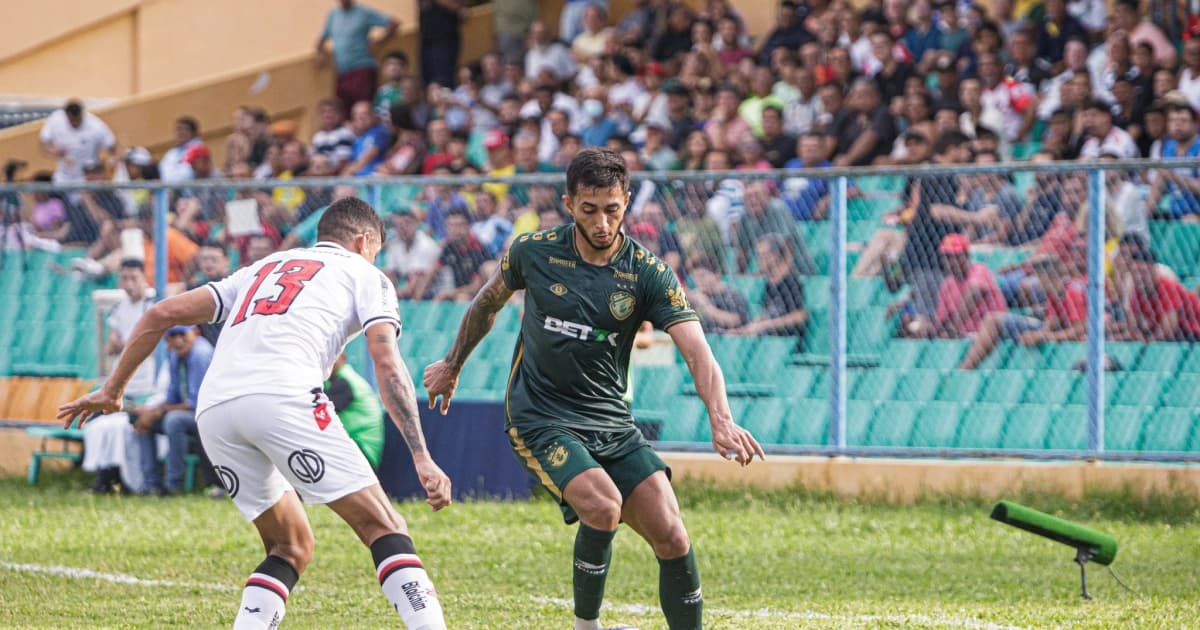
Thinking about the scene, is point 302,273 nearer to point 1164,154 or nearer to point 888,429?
point 888,429

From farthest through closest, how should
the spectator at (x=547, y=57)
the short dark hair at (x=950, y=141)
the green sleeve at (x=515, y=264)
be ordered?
the spectator at (x=547, y=57) < the short dark hair at (x=950, y=141) < the green sleeve at (x=515, y=264)

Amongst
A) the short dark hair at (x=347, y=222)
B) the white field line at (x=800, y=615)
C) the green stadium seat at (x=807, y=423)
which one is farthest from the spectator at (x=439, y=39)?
the short dark hair at (x=347, y=222)

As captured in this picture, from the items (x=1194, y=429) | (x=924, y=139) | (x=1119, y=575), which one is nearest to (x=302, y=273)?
(x=1119, y=575)

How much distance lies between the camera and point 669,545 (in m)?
6.50

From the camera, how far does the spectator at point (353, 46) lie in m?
19.7

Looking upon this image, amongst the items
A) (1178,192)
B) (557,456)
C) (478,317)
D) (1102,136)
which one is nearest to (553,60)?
(1102,136)

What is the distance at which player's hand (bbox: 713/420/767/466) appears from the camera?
6027 mm

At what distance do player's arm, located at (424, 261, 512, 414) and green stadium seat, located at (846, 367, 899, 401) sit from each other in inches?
193

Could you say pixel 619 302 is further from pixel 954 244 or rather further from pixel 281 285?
pixel 954 244

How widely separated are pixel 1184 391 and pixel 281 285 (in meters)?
6.60

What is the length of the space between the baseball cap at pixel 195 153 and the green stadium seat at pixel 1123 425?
10.2 metres

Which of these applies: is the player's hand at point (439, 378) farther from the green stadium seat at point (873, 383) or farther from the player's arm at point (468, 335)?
the green stadium seat at point (873, 383)

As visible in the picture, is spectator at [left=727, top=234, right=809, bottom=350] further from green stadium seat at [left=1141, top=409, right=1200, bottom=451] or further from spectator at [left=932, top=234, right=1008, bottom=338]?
green stadium seat at [left=1141, top=409, right=1200, bottom=451]

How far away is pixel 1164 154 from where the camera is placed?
12156 millimetres
